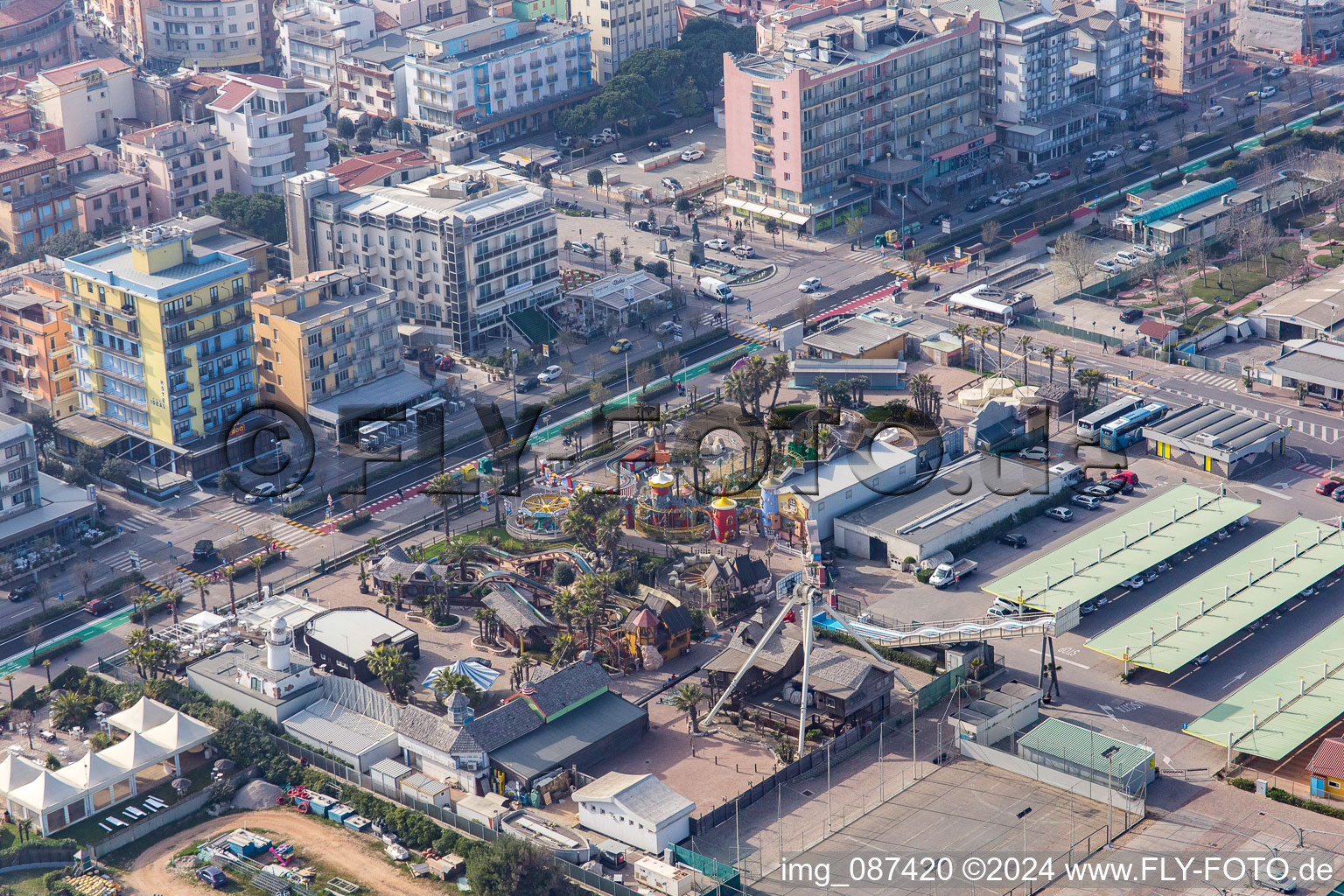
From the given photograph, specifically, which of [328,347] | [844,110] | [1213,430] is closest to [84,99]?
[328,347]

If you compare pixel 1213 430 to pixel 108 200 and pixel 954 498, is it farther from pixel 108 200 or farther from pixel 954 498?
pixel 108 200

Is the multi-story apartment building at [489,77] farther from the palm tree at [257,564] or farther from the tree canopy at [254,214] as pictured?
the palm tree at [257,564]

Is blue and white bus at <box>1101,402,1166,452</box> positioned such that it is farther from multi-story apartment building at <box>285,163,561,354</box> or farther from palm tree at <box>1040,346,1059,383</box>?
multi-story apartment building at <box>285,163,561,354</box>

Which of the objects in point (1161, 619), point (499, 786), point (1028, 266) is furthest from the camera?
point (1028, 266)

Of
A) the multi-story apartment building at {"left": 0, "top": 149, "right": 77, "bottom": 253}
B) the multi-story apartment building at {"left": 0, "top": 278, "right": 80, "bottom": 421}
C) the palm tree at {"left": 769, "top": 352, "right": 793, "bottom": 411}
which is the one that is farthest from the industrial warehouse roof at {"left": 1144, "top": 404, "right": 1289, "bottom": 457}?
the multi-story apartment building at {"left": 0, "top": 149, "right": 77, "bottom": 253}

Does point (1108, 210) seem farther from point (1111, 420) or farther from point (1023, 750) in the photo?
point (1023, 750)

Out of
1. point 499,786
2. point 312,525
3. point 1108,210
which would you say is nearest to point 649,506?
point 312,525
